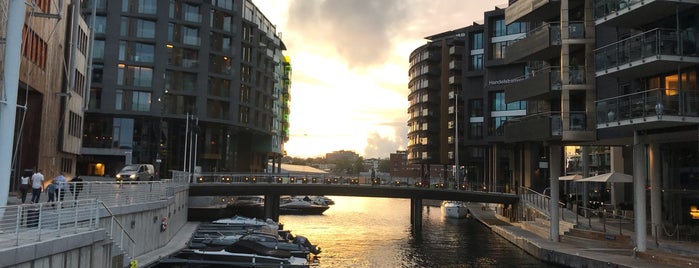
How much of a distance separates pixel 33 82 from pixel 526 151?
52.4 meters

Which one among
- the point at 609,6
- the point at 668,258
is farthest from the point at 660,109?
the point at 609,6

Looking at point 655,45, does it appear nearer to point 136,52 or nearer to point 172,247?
point 172,247

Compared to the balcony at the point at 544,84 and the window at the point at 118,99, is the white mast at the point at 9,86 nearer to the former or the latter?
the balcony at the point at 544,84

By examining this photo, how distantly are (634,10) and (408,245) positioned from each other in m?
25.3

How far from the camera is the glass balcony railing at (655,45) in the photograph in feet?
92.8

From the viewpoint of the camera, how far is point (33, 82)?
38719mm

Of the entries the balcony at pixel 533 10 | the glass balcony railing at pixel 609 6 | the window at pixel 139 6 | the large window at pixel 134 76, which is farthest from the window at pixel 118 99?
the glass balcony railing at pixel 609 6

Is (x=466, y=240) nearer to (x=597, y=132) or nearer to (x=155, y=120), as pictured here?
(x=597, y=132)

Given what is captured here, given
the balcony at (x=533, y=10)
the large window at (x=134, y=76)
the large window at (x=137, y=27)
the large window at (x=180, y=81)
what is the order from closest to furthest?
1. the balcony at (x=533, y=10)
2. the large window at (x=134, y=76)
3. the large window at (x=137, y=27)
4. the large window at (x=180, y=81)

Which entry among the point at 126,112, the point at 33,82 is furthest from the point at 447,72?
the point at 33,82

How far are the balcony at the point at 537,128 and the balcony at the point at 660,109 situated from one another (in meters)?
6.50

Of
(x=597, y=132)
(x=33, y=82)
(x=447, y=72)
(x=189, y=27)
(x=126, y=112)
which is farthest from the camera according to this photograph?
(x=447, y=72)

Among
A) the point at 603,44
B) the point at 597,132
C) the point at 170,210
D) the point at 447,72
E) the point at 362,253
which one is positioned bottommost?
the point at 362,253

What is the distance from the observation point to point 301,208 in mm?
91625
